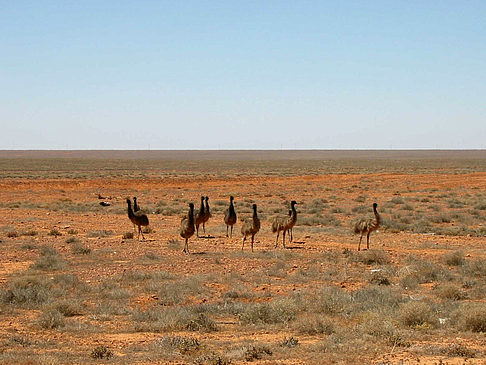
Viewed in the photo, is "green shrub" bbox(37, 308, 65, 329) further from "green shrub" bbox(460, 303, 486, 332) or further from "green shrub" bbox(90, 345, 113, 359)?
"green shrub" bbox(460, 303, 486, 332)

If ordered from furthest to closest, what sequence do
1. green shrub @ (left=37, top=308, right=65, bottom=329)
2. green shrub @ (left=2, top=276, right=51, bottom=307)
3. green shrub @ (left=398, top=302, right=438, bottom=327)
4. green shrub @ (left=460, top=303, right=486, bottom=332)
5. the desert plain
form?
green shrub @ (left=2, top=276, right=51, bottom=307)
green shrub @ (left=37, top=308, right=65, bottom=329)
green shrub @ (left=398, top=302, right=438, bottom=327)
green shrub @ (left=460, top=303, right=486, bottom=332)
the desert plain

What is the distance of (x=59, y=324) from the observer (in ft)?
33.3

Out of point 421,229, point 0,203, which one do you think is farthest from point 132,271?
point 0,203

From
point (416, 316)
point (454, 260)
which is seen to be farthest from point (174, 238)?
point (416, 316)

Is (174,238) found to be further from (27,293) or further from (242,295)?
(27,293)

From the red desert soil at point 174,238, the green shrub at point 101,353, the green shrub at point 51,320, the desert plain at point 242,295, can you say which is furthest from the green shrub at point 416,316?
the green shrub at point 51,320

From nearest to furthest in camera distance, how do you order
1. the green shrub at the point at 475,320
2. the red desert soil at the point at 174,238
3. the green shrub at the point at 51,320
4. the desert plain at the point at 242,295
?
the desert plain at the point at 242,295 → the green shrub at the point at 475,320 → the red desert soil at the point at 174,238 → the green shrub at the point at 51,320

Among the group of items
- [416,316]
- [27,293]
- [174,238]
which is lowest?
[174,238]

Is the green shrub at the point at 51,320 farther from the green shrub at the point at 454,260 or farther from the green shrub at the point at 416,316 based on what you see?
the green shrub at the point at 454,260

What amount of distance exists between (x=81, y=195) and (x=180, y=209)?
15.0 m

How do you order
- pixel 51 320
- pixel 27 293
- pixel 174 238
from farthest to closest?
pixel 174 238, pixel 27 293, pixel 51 320

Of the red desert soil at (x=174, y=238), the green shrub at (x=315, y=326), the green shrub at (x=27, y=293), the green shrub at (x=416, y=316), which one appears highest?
the green shrub at (x=416, y=316)

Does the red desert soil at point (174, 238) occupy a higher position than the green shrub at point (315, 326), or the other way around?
the green shrub at point (315, 326)

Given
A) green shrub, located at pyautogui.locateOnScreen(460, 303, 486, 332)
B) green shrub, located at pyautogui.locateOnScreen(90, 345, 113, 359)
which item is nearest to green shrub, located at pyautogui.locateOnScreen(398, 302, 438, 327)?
green shrub, located at pyautogui.locateOnScreen(460, 303, 486, 332)
